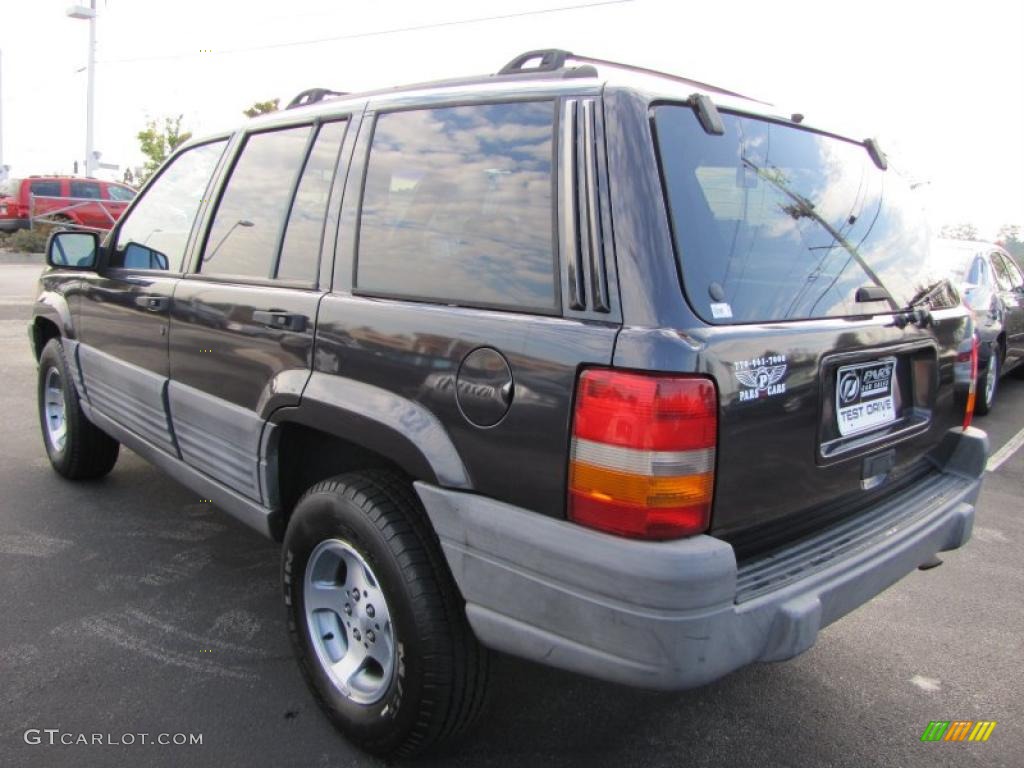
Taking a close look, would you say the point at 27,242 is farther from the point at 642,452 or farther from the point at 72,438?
the point at 642,452

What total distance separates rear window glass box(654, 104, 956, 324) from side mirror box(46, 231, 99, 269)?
3081mm

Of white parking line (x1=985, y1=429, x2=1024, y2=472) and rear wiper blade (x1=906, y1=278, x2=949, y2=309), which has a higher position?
rear wiper blade (x1=906, y1=278, x2=949, y2=309)

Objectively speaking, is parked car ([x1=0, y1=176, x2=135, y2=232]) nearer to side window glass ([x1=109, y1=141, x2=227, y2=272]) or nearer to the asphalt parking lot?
side window glass ([x1=109, y1=141, x2=227, y2=272])

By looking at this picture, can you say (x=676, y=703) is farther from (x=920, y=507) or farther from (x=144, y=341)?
(x=144, y=341)

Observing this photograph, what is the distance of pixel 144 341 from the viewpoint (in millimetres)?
3520

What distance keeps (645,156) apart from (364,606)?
60.2 inches

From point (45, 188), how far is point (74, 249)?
2106 centimetres

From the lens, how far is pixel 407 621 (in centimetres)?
213

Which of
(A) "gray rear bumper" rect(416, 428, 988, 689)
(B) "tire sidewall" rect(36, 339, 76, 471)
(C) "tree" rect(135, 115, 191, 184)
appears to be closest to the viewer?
(A) "gray rear bumper" rect(416, 428, 988, 689)

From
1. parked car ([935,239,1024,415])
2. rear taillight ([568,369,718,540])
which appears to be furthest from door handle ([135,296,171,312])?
parked car ([935,239,1024,415])

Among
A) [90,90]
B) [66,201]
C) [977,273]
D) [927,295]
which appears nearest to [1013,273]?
[977,273]

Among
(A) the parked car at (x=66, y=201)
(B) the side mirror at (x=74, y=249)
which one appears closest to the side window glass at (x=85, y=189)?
(A) the parked car at (x=66, y=201)

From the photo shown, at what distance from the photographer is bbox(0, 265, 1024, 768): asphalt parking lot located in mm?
2471

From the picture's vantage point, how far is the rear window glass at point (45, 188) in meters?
21.5
